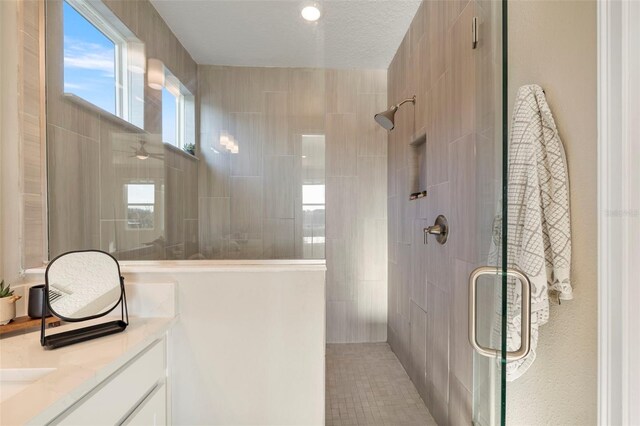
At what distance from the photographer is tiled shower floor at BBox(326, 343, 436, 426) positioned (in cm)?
165

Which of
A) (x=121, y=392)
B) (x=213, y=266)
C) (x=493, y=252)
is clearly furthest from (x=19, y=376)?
(x=493, y=252)

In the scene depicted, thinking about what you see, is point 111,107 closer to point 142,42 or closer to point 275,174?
point 142,42

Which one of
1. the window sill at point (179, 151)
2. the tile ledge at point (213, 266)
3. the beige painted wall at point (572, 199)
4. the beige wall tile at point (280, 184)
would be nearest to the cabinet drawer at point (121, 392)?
the tile ledge at point (213, 266)

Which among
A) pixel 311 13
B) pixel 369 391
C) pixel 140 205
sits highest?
pixel 311 13

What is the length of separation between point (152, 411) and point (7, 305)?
1.92ft

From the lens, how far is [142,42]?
148 cm

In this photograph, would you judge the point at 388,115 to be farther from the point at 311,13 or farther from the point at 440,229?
the point at 440,229

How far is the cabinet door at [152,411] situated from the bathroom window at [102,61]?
3.94ft

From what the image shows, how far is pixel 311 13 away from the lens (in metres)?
1.64

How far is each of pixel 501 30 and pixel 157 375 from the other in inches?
59.0

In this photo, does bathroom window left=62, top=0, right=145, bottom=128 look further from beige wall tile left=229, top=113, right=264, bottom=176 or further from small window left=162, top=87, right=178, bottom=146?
beige wall tile left=229, top=113, right=264, bottom=176

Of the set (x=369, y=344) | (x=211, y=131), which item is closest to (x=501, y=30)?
(x=211, y=131)

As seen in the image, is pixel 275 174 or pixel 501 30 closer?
pixel 501 30
